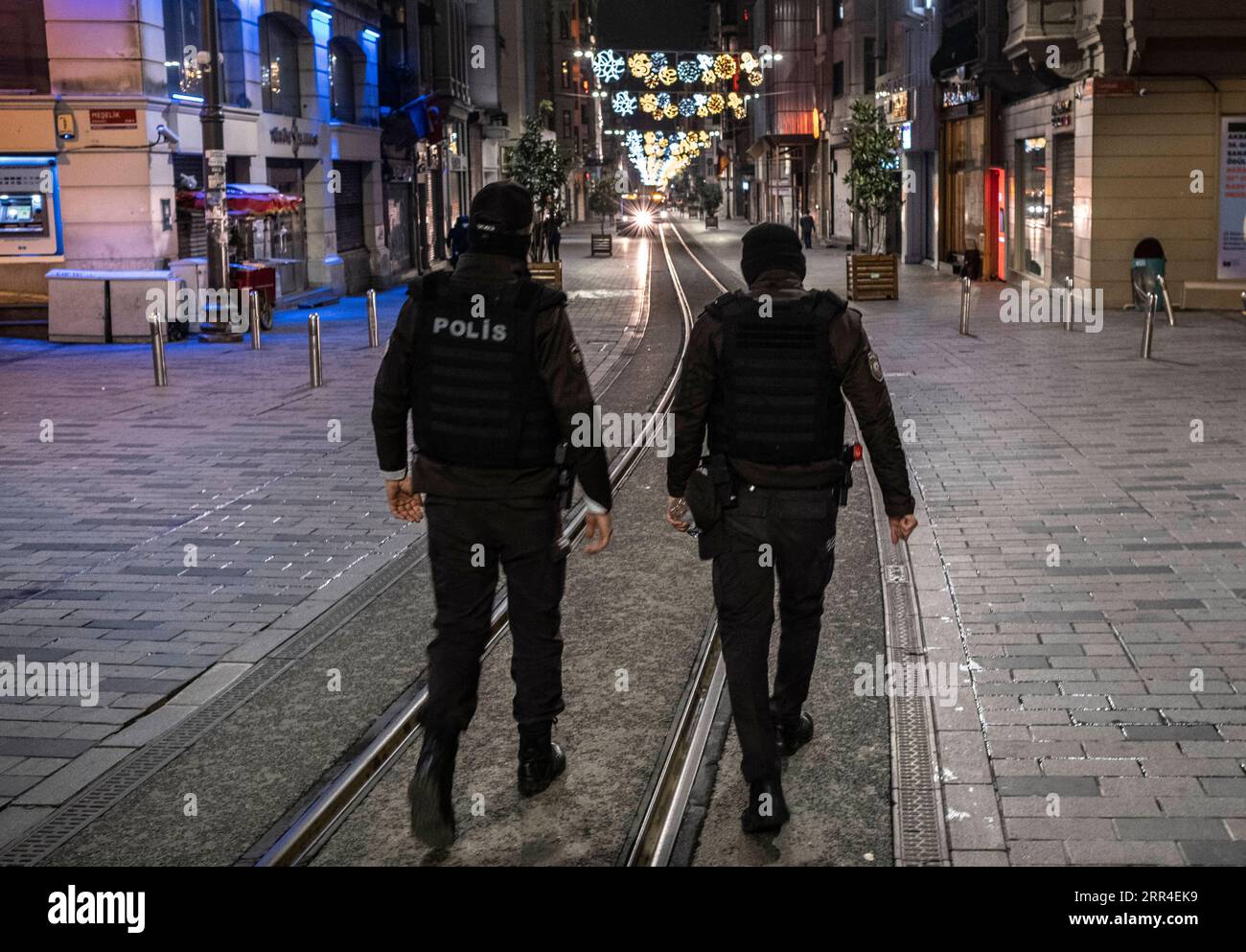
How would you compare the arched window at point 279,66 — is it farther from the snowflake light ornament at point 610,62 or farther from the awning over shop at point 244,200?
the snowflake light ornament at point 610,62

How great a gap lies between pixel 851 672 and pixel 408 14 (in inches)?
1544

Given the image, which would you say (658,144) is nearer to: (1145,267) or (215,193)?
(1145,267)

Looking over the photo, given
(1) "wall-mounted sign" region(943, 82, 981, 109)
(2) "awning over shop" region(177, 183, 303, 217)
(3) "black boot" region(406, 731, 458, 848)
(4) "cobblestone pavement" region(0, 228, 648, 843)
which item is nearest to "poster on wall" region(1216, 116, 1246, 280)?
(1) "wall-mounted sign" region(943, 82, 981, 109)

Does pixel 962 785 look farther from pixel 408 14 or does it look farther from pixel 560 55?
pixel 560 55

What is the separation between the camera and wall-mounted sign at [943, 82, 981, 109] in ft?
109

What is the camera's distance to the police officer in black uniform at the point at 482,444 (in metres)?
4.89

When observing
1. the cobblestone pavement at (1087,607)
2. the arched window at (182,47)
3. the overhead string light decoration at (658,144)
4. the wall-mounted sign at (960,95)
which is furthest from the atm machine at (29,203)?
the overhead string light decoration at (658,144)

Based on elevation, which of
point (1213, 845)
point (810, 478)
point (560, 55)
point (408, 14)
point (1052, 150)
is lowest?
point (1213, 845)

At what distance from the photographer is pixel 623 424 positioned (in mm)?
14102

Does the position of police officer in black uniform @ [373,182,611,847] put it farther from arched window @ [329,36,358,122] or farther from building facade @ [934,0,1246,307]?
arched window @ [329,36,358,122]

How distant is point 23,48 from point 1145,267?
18284 millimetres

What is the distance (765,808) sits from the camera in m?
4.92

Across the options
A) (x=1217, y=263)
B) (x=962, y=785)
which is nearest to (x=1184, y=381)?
(x=1217, y=263)

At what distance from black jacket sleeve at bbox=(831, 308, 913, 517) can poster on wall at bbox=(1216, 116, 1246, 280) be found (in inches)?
850
